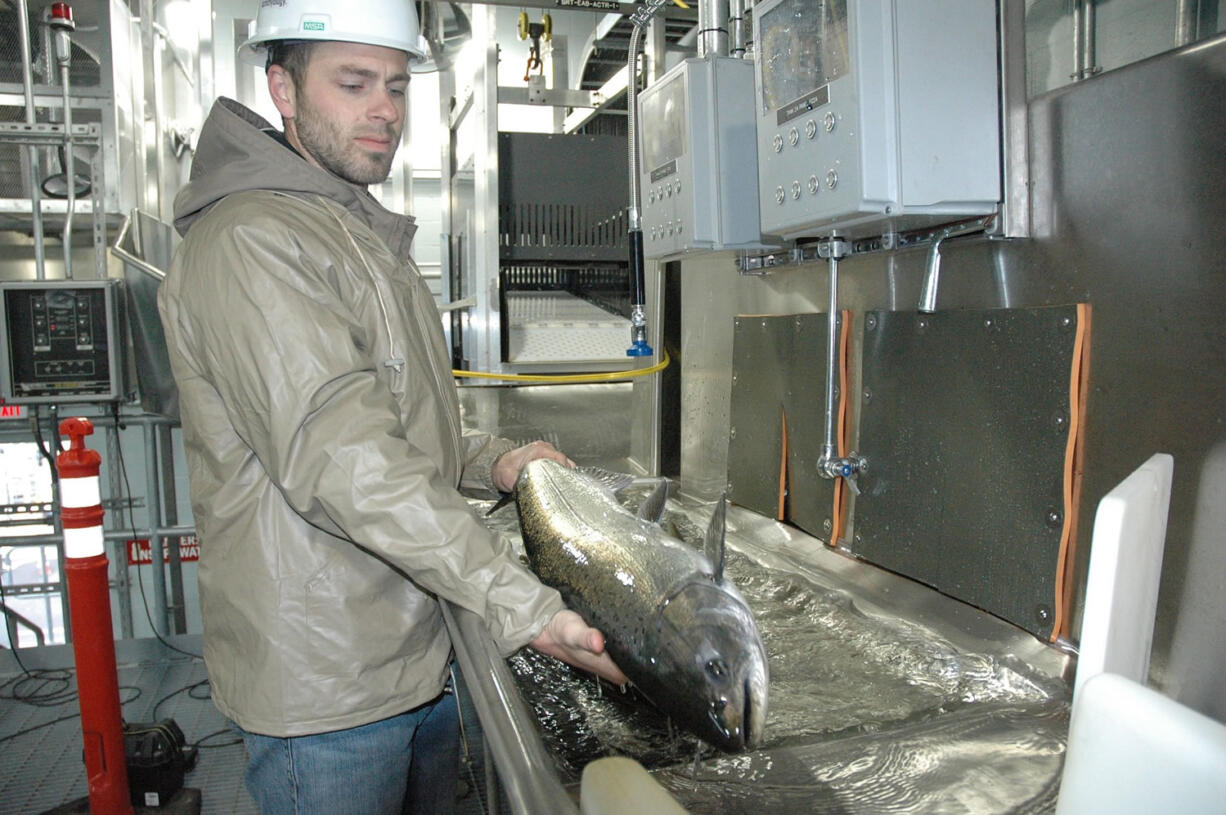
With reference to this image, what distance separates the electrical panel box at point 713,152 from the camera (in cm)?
205

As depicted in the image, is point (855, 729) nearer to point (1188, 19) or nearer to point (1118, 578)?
point (1118, 578)

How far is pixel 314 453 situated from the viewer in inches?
47.2

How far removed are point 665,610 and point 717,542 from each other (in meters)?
0.17

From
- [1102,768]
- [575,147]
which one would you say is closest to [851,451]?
[1102,768]

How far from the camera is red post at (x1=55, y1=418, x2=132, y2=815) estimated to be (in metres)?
2.60

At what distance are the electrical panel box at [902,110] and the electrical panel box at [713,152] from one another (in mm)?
483

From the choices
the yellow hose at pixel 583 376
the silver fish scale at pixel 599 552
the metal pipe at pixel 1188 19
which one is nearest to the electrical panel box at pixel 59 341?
the yellow hose at pixel 583 376

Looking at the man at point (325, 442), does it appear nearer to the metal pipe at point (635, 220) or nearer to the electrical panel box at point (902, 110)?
the electrical panel box at point (902, 110)

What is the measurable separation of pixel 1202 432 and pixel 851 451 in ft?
2.75

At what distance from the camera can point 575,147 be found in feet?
11.1

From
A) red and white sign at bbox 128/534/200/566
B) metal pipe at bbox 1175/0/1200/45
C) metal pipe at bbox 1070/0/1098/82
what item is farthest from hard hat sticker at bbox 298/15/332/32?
red and white sign at bbox 128/534/200/566

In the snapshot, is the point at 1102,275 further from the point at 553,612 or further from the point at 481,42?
the point at 481,42

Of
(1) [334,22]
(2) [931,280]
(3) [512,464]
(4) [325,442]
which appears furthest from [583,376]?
(4) [325,442]

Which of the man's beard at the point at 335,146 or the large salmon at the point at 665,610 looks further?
the man's beard at the point at 335,146
